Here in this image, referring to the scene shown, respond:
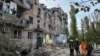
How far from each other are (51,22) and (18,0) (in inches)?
903

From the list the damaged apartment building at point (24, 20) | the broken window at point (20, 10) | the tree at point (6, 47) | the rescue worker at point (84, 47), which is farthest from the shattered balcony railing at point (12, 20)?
the rescue worker at point (84, 47)

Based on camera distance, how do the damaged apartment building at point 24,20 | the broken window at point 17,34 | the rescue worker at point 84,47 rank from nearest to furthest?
the rescue worker at point 84,47
the damaged apartment building at point 24,20
the broken window at point 17,34

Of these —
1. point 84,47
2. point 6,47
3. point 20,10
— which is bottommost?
point 84,47

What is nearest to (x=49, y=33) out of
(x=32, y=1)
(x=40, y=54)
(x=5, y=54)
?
(x=32, y=1)

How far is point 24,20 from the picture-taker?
36.7 m

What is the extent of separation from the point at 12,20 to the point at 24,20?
6041 mm

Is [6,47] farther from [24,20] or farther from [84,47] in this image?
[24,20]

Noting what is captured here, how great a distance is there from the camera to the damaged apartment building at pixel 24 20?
2964cm

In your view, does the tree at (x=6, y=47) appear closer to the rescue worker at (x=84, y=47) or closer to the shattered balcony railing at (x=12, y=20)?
the rescue worker at (x=84, y=47)

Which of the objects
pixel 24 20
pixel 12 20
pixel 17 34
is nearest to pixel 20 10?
pixel 24 20

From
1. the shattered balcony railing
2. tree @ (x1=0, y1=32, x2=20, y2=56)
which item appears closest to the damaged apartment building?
the shattered balcony railing

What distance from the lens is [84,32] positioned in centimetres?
5306

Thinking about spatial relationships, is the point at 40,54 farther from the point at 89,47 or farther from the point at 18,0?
the point at 18,0

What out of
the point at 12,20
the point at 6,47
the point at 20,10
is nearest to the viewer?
the point at 6,47
